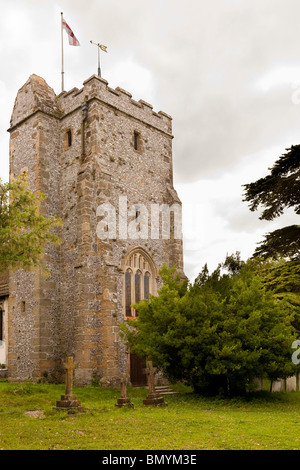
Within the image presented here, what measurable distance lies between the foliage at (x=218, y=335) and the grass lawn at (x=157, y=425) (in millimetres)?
938

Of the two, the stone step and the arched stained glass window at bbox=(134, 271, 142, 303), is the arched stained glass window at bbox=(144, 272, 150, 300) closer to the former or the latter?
the arched stained glass window at bbox=(134, 271, 142, 303)

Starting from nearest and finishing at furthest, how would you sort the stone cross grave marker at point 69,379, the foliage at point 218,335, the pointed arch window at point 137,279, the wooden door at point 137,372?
the stone cross grave marker at point 69,379 < the foliage at point 218,335 < the wooden door at point 137,372 < the pointed arch window at point 137,279

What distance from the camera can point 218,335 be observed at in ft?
47.5

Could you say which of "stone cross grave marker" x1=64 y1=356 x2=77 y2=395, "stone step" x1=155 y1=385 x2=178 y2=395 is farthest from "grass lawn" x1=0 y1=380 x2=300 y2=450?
A: "stone step" x1=155 y1=385 x2=178 y2=395

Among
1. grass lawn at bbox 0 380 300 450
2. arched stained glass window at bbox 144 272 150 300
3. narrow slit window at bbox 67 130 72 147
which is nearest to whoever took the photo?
grass lawn at bbox 0 380 300 450

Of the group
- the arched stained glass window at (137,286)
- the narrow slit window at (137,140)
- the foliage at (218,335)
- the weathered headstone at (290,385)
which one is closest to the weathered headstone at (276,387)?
the weathered headstone at (290,385)

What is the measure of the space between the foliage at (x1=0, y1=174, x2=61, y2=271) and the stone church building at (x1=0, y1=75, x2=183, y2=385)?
4.47 meters

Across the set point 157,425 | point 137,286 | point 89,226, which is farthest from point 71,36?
point 157,425

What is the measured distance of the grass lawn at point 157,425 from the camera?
7914 millimetres

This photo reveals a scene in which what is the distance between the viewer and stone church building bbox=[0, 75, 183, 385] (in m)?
19.4

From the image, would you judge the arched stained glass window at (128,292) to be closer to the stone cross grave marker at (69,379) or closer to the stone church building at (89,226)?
the stone church building at (89,226)

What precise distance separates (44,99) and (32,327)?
38.6ft

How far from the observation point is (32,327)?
20.4 m
